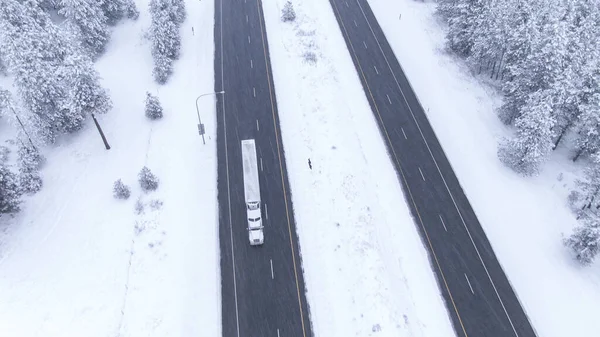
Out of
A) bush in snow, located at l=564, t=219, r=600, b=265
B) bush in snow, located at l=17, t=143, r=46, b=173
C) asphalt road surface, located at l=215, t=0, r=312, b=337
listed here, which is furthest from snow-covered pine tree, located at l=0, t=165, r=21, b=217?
bush in snow, located at l=564, t=219, r=600, b=265

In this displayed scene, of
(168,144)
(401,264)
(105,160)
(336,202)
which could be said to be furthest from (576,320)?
(105,160)

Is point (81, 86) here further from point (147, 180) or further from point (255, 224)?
point (255, 224)

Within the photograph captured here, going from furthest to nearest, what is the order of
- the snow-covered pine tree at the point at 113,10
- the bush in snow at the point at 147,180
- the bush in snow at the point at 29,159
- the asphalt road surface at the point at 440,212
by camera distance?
the snow-covered pine tree at the point at 113,10 → the bush in snow at the point at 29,159 → the bush in snow at the point at 147,180 → the asphalt road surface at the point at 440,212

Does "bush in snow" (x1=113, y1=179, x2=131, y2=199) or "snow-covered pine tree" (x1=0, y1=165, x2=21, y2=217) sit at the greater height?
"snow-covered pine tree" (x1=0, y1=165, x2=21, y2=217)

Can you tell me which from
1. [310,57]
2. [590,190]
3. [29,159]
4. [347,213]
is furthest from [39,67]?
[590,190]

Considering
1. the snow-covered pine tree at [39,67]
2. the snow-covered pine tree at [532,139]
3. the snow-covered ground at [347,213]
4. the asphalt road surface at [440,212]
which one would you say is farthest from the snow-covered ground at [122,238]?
the snow-covered pine tree at [532,139]

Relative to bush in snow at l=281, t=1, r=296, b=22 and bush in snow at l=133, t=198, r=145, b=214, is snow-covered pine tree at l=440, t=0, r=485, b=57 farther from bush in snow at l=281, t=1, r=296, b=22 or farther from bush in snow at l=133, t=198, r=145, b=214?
bush in snow at l=133, t=198, r=145, b=214

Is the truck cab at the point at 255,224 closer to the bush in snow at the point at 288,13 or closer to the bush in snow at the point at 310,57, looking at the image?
the bush in snow at the point at 310,57
